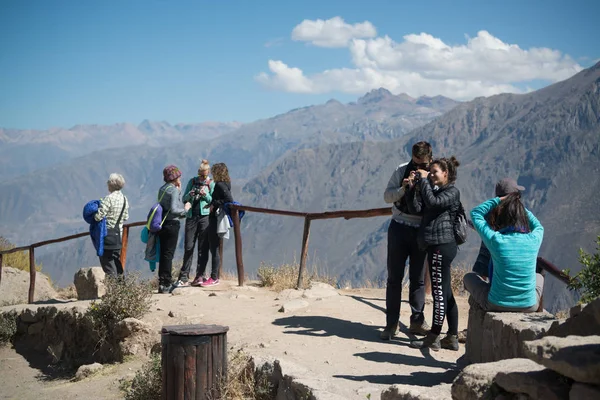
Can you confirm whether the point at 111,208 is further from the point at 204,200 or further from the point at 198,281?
the point at 198,281

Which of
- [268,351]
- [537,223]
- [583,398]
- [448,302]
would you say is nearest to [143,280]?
[268,351]

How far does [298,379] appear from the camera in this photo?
4.95 metres

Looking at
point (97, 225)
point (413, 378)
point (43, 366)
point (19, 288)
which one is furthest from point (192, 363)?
point (19, 288)

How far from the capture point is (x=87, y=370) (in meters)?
7.87

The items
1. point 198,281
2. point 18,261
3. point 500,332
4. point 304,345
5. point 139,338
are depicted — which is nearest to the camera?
point 500,332

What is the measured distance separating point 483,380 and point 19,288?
38.8ft

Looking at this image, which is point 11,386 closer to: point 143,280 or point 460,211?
point 143,280

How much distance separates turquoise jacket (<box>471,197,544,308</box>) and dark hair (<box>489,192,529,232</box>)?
0.09 meters

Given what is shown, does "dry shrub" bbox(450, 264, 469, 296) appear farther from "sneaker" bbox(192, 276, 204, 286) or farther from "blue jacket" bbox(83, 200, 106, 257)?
"blue jacket" bbox(83, 200, 106, 257)

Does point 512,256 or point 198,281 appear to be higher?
point 512,256

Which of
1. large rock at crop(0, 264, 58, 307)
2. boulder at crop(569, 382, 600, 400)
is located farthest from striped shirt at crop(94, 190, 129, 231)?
boulder at crop(569, 382, 600, 400)

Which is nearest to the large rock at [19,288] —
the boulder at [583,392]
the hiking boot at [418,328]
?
the hiking boot at [418,328]

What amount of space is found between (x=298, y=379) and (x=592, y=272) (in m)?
2.23

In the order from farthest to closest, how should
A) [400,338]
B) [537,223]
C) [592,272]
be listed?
[400,338]
[537,223]
[592,272]
